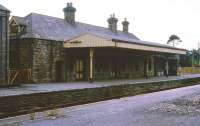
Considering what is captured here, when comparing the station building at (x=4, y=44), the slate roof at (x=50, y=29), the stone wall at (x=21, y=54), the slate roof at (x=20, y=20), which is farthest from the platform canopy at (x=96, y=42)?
the station building at (x=4, y=44)

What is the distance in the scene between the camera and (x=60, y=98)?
1920 centimetres

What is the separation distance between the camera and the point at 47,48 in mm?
30953

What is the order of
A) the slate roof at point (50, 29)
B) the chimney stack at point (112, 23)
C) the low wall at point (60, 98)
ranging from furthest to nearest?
the chimney stack at point (112, 23) < the slate roof at point (50, 29) < the low wall at point (60, 98)

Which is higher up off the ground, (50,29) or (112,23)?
(112,23)

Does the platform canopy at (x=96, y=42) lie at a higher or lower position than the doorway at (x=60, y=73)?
higher

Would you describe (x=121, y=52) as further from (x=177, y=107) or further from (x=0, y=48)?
(x=177, y=107)

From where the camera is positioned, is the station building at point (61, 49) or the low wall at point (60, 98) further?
the station building at point (61, 49)

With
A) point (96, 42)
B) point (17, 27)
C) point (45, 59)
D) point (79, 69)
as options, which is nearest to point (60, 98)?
point (96, 42)

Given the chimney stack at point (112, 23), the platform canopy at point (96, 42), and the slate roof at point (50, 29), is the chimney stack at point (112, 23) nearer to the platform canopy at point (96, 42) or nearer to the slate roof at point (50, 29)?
the slate roof at point (50, 29)

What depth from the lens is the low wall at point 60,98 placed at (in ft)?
51.4

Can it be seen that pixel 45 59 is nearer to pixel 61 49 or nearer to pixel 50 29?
pixel 61 49

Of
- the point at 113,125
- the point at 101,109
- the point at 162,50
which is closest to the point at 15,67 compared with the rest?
the point at 162,50

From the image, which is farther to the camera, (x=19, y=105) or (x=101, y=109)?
(x=19, y=105)

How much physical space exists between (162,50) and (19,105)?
23730mm
